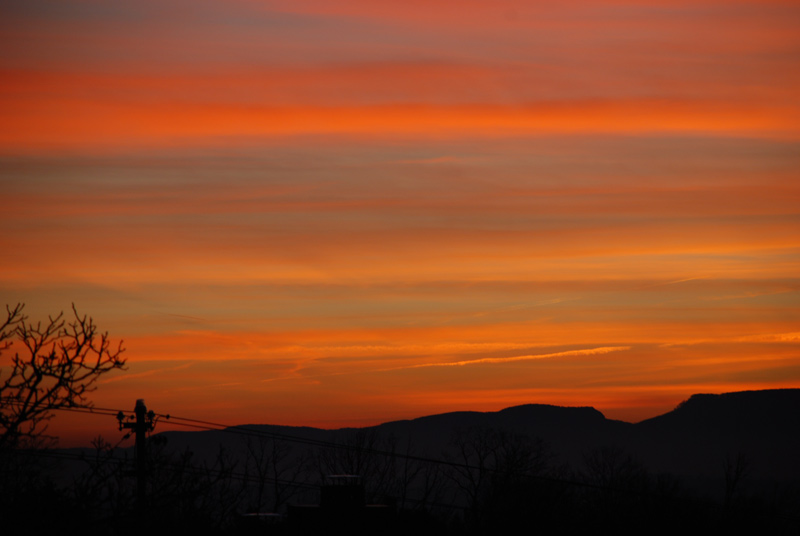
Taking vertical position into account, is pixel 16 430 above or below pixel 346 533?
above

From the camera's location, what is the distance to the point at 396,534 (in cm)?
4766

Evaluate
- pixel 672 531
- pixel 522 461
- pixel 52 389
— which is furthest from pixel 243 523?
pixel 522 461

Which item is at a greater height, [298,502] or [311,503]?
[298,502]

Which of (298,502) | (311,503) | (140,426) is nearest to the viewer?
(140,426)

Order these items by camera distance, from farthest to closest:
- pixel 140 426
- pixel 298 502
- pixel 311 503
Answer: pixel 311 503
pixel 298 502
pixel 140 426

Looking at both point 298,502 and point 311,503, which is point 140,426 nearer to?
point 298,502

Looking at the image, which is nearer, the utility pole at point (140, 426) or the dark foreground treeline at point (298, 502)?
the dark foreground treeline at point (298, 502)

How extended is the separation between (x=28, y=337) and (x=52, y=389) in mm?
1011

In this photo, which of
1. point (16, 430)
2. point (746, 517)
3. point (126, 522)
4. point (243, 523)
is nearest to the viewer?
point (16, 430)

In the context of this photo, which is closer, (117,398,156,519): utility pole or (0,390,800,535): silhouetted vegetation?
(0,390,800,535): silhouetted vegetation

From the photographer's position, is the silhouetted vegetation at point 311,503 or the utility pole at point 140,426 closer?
the silhouetted vegetation at point 311,503

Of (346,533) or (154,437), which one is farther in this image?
(346,533)

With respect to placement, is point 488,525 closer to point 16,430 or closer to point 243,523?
point 243,523

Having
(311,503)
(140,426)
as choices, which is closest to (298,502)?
(311,503)
